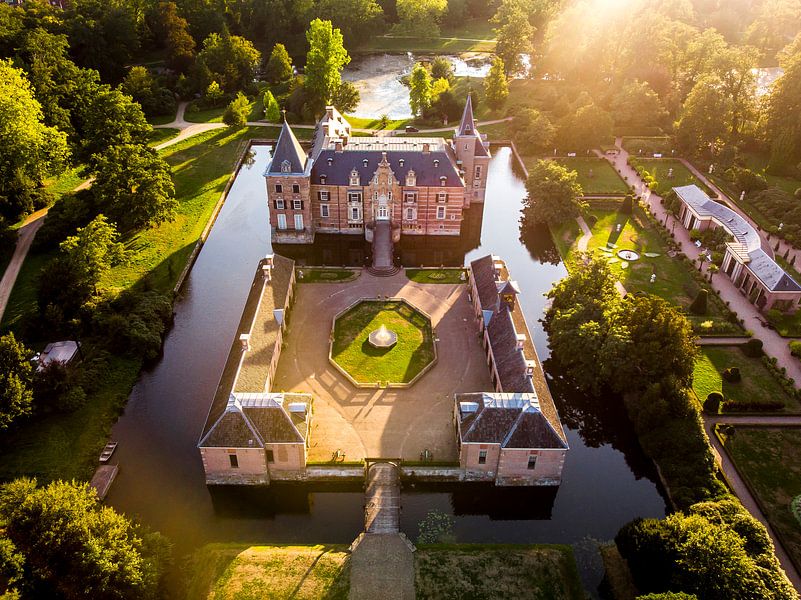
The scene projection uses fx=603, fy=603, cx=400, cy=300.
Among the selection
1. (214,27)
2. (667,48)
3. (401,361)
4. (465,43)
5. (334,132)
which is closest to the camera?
(401,361)

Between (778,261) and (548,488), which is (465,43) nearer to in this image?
(778,261)

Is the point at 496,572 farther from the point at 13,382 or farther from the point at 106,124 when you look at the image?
the point at 106,124

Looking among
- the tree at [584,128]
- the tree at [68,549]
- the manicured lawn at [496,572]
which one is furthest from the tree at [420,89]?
the tree at [68,549]

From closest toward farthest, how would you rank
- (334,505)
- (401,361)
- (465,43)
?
(334,505)
(401,361)
(465,43)

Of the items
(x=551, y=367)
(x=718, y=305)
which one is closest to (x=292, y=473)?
(x=551, y=367)

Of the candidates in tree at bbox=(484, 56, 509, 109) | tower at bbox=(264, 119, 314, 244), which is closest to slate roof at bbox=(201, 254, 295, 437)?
tower at bbox=(264, 119, 314, 244)

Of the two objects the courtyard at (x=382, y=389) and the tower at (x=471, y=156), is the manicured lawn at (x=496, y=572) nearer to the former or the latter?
the courtyard at (x=382, y=389)

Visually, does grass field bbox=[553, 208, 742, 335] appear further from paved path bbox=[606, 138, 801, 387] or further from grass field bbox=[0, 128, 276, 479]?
grass field bbox=[0, 128, 276, 479]
